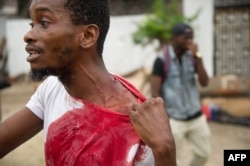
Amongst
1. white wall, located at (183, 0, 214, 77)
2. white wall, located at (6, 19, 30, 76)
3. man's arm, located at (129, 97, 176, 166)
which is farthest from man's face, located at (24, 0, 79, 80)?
white wall, located at (6, 19, 30, 76)

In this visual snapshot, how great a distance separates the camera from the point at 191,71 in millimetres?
4059

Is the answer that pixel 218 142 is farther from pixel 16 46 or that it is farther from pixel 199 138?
pixel 16 46

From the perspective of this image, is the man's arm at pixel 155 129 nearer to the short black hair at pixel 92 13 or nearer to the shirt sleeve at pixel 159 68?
the short black hair at pixel 92 13

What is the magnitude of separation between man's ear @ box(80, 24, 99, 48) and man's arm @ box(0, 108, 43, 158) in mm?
361

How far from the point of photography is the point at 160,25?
9.76m

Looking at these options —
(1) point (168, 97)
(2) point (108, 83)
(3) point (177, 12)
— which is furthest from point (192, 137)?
Answer: (3) point (177, 12)

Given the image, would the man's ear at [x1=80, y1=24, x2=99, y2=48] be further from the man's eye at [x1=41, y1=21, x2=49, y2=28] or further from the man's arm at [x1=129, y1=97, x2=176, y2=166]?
the man's arm at [x1=129, y1=97, x2=176, y2=166]

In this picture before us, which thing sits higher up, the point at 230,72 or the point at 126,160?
the point at 126,160

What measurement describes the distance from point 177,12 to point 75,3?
30.4 ft

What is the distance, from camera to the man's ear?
58.8 inches

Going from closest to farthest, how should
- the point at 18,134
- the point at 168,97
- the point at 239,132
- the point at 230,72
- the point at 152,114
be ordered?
the point at 152,114 → the point at 18,134 → the point at 168,97 → the point at 239,132 → the point at 230,72

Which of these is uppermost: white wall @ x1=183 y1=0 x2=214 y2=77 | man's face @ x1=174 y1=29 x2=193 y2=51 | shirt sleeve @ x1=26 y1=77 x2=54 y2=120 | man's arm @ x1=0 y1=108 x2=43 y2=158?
shirt sleeve @ x1=26 y1=77 x2=54 y2=120

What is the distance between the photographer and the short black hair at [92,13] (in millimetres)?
1471

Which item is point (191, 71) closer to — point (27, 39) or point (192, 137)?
point (192, 137)
